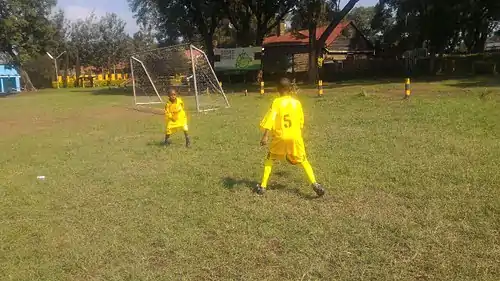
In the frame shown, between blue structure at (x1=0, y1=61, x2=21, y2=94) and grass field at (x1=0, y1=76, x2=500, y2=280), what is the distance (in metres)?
39.1

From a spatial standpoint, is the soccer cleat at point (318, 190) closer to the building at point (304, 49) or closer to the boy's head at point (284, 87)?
the boy's head at point (284, 87)

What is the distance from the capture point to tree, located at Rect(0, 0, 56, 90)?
3788 centimetres

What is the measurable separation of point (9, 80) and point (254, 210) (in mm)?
46825

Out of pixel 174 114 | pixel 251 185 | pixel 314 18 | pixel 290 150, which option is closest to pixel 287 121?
pixel 290 150

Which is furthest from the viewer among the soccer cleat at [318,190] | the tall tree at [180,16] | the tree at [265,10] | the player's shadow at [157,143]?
the tree at [265,10]

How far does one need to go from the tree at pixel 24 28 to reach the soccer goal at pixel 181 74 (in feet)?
69.0

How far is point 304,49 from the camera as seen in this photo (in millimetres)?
42750

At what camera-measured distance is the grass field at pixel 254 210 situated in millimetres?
4074

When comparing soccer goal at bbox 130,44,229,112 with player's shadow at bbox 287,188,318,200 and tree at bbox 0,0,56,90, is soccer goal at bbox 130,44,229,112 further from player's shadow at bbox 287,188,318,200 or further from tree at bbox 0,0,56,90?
tree at bbox 0,0,56,90

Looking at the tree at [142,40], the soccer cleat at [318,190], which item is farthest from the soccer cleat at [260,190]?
the tree at [142,40]

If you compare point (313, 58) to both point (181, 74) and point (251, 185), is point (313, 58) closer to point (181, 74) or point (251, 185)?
point (181, 74)

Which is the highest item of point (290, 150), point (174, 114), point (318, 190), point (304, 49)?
point (304, 49)

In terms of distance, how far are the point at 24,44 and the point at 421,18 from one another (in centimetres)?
3066

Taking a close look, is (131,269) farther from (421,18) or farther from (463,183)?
(421,18)
